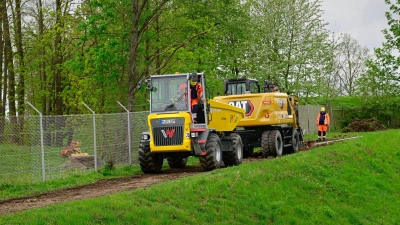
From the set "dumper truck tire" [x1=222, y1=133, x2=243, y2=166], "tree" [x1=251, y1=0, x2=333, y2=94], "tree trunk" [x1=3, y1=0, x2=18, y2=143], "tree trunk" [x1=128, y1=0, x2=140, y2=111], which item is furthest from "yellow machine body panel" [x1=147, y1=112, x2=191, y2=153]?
"tree" [x1=251, y1=0, x2=333, y2=94]

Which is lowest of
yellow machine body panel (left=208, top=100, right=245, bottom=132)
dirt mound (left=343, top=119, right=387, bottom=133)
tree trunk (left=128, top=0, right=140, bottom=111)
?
dirt mound (left=343, top=119, right=387, bottom=133)

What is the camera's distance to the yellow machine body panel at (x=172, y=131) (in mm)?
16656

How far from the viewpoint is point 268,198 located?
1455 centimetres

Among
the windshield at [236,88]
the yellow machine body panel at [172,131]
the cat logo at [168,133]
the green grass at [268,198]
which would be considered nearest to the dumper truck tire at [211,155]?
the yellow machine body panel at [172,131]

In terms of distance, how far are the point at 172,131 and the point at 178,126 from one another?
9.3 inches

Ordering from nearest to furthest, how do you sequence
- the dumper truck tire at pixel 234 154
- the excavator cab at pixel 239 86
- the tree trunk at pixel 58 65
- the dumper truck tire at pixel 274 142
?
the dumper truck tire at pixel 234 154
the dumper truck tire at pixel 274 142
the excavator cab at pixel 239 86
the tree trunk at pixel 58 65

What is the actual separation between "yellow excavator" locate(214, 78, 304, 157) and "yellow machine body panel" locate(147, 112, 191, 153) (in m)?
5.91

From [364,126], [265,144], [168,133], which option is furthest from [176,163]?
[364,126]

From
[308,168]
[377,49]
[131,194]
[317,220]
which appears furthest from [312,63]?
[131,194]

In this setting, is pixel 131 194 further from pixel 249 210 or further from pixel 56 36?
pixel 56 36

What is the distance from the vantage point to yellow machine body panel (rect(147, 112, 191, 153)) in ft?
54.6

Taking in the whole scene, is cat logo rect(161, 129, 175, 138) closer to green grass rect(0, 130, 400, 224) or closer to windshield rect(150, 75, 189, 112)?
windshield rect(150, 75, 189, 112)

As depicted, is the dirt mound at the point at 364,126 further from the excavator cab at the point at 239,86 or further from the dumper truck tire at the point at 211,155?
the dumper truck tire at the point at 211,155

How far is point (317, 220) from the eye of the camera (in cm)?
1470
